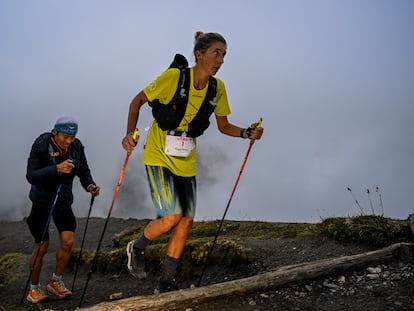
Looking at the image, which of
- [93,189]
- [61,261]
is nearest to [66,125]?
[93,189]

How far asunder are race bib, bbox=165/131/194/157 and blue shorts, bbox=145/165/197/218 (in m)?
0.25

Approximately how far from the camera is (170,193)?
6.27 m

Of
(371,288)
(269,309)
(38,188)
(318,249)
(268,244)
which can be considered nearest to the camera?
(269,309)

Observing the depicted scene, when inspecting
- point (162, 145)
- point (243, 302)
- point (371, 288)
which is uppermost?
point (162, 145)

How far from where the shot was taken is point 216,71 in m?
6.27

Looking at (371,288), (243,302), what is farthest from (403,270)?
(243,302)

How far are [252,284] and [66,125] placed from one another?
361cm

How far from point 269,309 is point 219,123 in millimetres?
2553

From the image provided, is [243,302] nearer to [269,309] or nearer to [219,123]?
[269,309]

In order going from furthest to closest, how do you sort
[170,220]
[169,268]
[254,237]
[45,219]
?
[254,237]
[45,219]
[169,268]
[170,220]

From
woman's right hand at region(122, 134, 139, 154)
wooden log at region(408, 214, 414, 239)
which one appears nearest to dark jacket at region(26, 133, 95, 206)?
woman's right hand at region(122, 134, 139, 154)

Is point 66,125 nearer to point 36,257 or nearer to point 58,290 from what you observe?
point 36,257

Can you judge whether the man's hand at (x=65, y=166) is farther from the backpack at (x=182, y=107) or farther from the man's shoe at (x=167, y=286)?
the man's shoe at (x=167, y=286)

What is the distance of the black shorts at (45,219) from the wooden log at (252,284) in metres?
2.86
